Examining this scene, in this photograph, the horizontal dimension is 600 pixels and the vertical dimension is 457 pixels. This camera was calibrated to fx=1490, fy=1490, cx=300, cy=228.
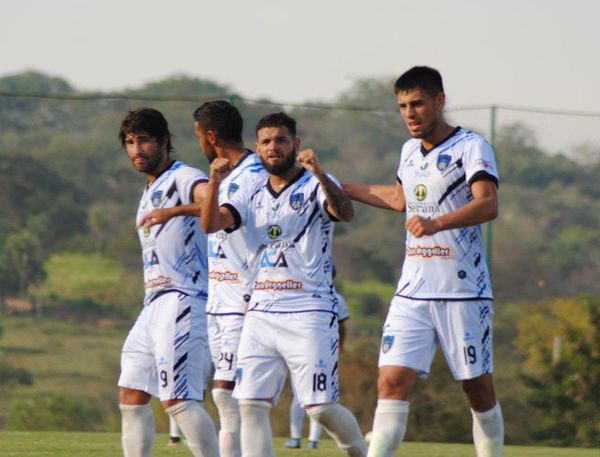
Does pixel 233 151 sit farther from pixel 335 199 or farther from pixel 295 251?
pixel 335 199

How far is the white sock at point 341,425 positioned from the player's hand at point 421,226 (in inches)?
48.8

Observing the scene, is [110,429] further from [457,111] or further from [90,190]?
[457,111]

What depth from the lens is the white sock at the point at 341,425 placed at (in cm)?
750

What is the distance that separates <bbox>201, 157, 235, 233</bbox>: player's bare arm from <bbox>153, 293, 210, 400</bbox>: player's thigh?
0.56 meters

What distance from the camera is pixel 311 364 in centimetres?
744

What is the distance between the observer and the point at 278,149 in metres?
7.59

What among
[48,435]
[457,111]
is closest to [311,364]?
[48,435]

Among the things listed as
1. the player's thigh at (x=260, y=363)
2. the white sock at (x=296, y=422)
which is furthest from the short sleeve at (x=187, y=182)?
the white sock at (x=296, y=422)

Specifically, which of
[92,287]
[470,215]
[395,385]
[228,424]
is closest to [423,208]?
[470,215]

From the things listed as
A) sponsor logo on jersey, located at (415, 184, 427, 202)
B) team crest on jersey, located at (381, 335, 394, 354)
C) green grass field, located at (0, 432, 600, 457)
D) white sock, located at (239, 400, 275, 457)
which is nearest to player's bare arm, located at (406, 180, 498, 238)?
sponsor logo on jersey, located at (415, 184, 427, 202)

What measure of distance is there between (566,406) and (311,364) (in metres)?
10.3

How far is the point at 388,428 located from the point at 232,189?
1651 millimetres

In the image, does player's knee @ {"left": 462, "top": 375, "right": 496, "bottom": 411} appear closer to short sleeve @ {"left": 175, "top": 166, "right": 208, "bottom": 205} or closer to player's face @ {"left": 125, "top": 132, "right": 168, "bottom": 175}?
short sleeve @ {"left": 175, "top": 166, "right": 208, "bottom": 205}

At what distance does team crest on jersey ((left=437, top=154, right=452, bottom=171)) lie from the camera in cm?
727
